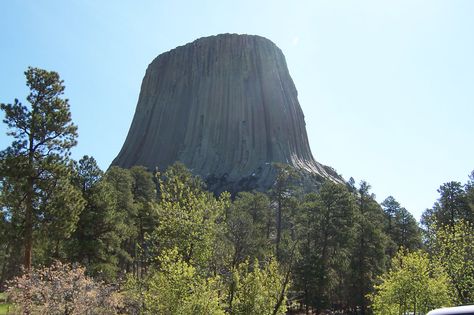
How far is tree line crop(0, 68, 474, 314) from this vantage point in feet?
64.6

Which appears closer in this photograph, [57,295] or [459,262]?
[57,295]

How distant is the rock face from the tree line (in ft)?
136

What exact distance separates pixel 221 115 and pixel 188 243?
77.8 metres

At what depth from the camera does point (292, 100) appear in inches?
3999

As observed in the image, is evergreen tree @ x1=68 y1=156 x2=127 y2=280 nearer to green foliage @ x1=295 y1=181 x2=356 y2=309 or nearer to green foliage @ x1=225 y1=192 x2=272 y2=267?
green foliage @ x1=225 y1=192 x2=272 y2=267

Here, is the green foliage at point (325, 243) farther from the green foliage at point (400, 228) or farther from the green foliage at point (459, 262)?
the green foliage at point (459, 262)

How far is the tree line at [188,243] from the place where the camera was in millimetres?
19688

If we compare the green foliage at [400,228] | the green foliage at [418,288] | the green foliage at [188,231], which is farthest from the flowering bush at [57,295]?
the green foliage at [400,228]

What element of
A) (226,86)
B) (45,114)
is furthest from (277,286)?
(226,86)

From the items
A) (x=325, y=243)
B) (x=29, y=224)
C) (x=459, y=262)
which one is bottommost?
(x=459, y=262)

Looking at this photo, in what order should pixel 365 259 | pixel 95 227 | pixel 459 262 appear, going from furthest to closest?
1. pixel 365 259
2. pixel 95 227
3. pixel 459 262

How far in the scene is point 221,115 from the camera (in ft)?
316

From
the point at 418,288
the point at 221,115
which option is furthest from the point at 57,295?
the point at 221,115

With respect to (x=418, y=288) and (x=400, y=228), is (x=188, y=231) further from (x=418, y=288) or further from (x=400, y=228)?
(x=400, y=228)
